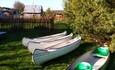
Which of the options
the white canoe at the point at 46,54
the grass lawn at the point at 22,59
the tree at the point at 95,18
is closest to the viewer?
the white canoe at the point at 46,54

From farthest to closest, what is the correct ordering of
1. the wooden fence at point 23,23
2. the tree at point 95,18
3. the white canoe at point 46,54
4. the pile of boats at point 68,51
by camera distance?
the wooden fence at point 23,23, the tree at point 95,18, the white canoe at point 46,54, the pile of boats at point 68,51

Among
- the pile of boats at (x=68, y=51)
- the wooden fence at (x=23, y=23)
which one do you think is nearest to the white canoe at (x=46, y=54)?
the pile of boats at (x=68, y=51)

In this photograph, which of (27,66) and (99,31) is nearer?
(27,66)

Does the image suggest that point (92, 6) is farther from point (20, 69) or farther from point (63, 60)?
point (20, 69)

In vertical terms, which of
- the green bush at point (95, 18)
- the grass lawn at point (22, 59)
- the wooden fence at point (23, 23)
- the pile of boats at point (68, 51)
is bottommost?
the grass lawn at point (22, 59)

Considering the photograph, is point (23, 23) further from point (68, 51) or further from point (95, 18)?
point (68, 51)

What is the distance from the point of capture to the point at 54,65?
1234cm

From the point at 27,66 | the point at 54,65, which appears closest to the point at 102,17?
the point at 54,65

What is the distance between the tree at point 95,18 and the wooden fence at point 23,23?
306 inches

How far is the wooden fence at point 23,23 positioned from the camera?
83.2 feet

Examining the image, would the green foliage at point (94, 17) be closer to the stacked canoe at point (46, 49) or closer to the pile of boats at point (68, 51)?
the stacked canoe at point (46, 49)

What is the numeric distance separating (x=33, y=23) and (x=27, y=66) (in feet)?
51.4

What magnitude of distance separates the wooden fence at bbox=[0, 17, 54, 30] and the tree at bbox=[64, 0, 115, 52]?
306 inches

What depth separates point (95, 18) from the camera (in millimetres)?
16969
